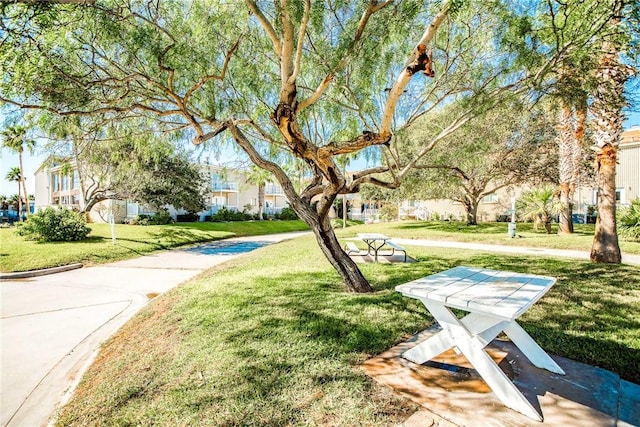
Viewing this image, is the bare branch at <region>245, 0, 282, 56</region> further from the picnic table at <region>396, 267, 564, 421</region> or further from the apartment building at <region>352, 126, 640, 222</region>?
the apartment building at <region>352, 126, 640, 222</region>

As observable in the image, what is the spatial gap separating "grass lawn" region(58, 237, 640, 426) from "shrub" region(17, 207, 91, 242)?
11.4 m

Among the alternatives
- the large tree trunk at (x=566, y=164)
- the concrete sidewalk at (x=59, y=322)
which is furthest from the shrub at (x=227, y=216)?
the large tree trunk at (x=566, y=164)

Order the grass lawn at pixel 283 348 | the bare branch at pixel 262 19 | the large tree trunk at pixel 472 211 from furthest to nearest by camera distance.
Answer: the large tree trunk at pixel 472 211, the bare branch at pixel 262 19, the grass lawn at pixel 283 348

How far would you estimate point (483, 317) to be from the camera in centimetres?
284

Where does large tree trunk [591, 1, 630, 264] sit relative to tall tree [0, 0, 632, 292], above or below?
below

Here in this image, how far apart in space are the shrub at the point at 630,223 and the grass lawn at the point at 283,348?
7.24 meters

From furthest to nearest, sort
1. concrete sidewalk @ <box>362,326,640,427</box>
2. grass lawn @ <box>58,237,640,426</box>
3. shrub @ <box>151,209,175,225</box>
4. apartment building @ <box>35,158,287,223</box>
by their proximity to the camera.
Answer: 1. apartment building @ <box>35,158,287,223</box>
2. shrub @ <box>151,209,175,225</box>
3. grass lawn @ <box>58,237,640,426</box>
4. concrete sidewalk @ <box>362,326,640,427</box>

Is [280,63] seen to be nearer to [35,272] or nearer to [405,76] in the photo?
[405,76]

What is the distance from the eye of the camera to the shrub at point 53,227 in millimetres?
14602

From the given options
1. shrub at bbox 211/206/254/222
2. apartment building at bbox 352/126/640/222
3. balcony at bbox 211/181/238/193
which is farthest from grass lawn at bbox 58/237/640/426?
balcony at bbox 211/181/238/193

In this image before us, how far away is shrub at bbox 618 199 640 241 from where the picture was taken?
39.7 feet

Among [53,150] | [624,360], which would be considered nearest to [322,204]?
[624,360]

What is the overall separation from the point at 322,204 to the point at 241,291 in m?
2.32

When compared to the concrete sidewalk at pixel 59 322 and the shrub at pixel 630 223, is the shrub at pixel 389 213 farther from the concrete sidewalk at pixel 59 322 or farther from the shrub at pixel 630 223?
the concrete sidewalk at pixel 59 322
